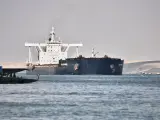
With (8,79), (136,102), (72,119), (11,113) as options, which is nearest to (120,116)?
(72,119)

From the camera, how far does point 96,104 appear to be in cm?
6312

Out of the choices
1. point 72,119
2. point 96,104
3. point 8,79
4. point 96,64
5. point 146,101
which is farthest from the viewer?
point 96,64

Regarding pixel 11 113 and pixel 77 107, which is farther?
pixel 77 107

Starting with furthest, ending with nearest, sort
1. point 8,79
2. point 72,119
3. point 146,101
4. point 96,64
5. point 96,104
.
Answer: point 96,64 < point 8,79 < point 146,101 < point 96,104 < point 72,119

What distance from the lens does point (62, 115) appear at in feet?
171

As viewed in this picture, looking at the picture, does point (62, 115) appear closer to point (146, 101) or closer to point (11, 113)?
point (11, 113)

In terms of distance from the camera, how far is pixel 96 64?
643 feet

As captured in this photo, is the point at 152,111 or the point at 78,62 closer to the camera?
the point at 152,111

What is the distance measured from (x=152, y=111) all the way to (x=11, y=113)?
1052cm

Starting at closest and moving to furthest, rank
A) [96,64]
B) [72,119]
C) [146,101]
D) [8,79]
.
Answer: [72,119] < [146,101] < [8,79] < [96,64]

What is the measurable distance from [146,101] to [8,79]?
4789 cm

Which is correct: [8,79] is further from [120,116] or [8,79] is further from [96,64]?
[96,64]

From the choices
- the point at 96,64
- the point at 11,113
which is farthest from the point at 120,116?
the point at 96,64

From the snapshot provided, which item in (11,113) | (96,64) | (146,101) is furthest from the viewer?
(96,64)
